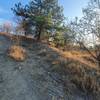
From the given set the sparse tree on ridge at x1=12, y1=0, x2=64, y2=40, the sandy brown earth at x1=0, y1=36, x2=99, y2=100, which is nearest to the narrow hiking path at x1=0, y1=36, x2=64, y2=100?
the sandy brown earth at x1=0, y1=36, x2=99, y2=100

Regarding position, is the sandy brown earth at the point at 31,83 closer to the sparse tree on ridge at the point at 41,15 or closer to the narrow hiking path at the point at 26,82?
the narrow hiking path at the point at 26,82

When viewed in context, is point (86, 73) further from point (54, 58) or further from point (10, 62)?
point (10, 62)

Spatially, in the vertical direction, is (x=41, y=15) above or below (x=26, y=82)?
above

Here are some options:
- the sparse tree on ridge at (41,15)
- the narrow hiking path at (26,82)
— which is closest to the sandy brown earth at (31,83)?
the narrow hiking path at (26,82)

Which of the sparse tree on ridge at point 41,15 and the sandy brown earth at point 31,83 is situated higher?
the sparse tree on ridge at point 41,15

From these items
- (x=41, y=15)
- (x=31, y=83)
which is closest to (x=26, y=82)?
(x=31, y=83)

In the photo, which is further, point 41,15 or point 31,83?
point 41,15

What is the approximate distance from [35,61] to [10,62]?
56.1 inches

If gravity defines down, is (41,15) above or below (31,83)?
above

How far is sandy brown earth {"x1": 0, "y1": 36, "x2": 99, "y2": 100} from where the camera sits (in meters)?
7.93

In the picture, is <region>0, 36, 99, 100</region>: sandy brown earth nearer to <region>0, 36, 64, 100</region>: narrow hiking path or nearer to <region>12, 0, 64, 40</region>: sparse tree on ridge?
<region>0, 36, 64, 100</region>: narrow hiking path

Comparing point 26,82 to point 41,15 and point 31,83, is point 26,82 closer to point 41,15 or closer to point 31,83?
point 31,83

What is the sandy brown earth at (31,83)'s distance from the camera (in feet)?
26.0

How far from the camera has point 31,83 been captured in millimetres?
8750
